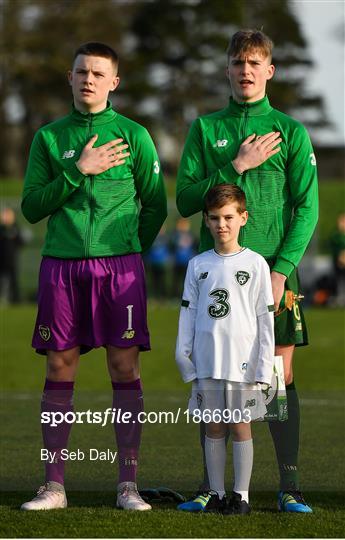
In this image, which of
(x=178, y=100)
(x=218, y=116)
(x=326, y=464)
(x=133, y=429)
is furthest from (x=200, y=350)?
(x=178, y=100)

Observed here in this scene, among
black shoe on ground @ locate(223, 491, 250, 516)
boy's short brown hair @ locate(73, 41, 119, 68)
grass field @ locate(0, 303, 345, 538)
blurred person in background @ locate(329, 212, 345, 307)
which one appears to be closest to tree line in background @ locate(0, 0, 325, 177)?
blurred person in background @ locate(329, 212, 345, 307)

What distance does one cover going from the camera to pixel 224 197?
17.5 feet

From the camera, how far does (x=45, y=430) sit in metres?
5.71

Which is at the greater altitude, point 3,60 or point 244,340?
point 3,60

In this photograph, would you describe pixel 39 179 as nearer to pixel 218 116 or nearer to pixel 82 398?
pixel 218 116

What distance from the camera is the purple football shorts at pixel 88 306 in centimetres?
559

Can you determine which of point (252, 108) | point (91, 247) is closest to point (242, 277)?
point (91, 247)

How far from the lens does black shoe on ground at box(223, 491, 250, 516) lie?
A: 5.35m

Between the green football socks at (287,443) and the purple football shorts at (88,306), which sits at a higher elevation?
the purple football shorts at (88,306)

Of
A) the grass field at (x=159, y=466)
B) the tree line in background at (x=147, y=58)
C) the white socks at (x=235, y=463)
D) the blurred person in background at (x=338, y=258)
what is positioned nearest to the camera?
the grass field at (x=159, y=466)

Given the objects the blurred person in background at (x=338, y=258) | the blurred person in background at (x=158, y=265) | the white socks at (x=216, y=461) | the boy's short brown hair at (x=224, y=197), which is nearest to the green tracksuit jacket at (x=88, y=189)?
the boy's short brown hair at (x=224, y=197)

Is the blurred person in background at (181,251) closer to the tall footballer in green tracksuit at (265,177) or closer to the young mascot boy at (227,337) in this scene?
the tall footballer in green tracksuit at (265,177)

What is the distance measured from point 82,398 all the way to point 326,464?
418 cm

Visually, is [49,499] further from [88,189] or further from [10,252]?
[10,252]
